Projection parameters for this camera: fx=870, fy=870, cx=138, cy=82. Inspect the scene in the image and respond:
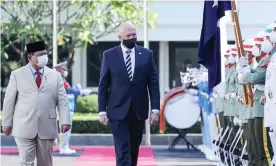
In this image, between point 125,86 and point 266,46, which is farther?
point 266,46

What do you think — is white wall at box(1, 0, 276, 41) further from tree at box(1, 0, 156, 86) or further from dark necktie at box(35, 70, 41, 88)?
dark necktie at box(35, 70, 41, 88)

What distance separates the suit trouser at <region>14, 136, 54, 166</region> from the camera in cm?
983

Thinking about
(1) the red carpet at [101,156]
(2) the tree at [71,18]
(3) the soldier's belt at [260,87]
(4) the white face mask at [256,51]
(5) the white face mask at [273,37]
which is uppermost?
(2) the tree at [71,18]

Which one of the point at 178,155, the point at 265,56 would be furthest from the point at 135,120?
the point at 178,155

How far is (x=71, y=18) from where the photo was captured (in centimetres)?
2744

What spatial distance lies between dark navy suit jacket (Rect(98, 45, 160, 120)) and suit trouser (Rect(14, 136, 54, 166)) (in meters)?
0.83

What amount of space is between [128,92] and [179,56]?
21.6 metres

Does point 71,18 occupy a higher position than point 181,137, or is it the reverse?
point 71,18

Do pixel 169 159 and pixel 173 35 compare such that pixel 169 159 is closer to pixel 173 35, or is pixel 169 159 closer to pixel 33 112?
pixel 33 112

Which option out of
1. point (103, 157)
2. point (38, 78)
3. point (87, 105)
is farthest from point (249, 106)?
point (87, 105)

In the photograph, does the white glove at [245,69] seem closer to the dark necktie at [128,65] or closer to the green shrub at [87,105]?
the dark necktie at [128,65]

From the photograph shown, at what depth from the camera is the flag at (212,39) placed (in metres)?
12.2

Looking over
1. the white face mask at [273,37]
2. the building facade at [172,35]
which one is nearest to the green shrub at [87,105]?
the building facade at [172,35]

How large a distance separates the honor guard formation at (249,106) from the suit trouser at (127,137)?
1.48m
